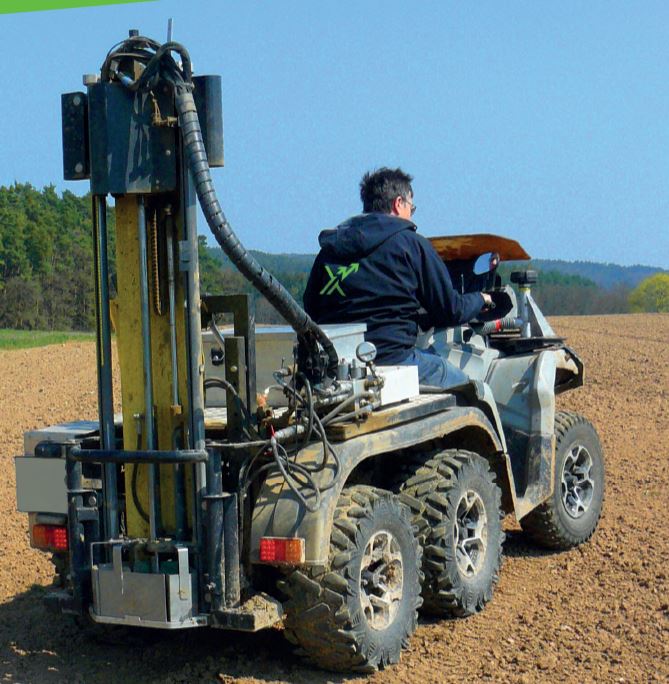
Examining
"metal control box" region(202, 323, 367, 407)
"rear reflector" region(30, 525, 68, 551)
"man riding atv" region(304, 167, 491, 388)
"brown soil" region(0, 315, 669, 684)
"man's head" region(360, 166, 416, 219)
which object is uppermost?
"man's head" region(360, 166, 416, 219)

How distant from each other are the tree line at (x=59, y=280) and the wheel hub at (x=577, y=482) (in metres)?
27.6

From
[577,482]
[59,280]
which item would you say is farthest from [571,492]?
[59,280]

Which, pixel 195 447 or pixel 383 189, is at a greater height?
pixel 383 189

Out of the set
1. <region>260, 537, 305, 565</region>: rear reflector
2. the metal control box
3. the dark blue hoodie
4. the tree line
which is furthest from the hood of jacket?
the tree line

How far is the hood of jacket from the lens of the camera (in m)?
5.92

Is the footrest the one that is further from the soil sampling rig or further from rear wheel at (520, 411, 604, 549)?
Answer: rear wheel at (520, 411, 604, 549)

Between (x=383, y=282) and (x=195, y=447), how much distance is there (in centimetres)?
154

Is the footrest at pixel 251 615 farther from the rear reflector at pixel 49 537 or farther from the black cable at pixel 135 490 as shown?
the rear reflector at pixel 49 537

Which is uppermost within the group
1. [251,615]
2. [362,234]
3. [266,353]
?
[362,234]

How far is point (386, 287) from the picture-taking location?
5.89m

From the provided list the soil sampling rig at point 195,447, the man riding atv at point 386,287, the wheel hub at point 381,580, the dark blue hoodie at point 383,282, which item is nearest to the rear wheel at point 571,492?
the man riding atv at point 386,287

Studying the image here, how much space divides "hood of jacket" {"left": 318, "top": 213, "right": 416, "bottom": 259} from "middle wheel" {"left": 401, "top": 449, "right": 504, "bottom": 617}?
1117 mm

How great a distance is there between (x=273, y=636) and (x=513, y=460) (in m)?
2.00

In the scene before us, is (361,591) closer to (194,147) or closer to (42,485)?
(42,485)
